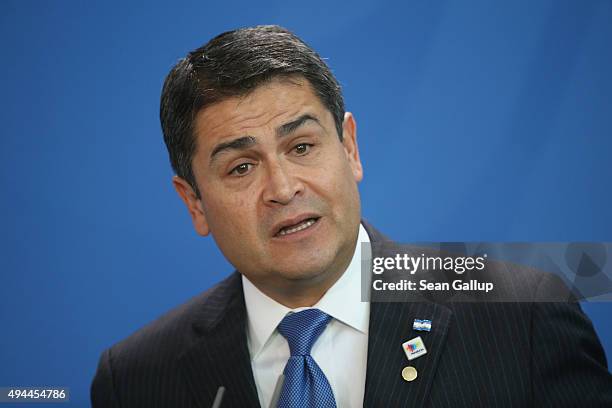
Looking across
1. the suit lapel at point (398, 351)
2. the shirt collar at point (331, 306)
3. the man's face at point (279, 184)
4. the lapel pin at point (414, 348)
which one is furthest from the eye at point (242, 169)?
the lapel pin at point (414, 348)

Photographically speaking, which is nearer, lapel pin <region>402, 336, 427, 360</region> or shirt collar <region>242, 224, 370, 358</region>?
lapel pin <region>402, 336, 427, 360</region>

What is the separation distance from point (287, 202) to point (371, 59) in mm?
1091

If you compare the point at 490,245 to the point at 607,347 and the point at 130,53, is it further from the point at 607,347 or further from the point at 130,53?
the point at 130,53

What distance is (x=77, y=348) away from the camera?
3.11 metres

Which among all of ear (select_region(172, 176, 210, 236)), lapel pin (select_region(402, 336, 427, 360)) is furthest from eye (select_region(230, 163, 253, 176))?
lapel pin (select_region(402, 336, 427, 360))

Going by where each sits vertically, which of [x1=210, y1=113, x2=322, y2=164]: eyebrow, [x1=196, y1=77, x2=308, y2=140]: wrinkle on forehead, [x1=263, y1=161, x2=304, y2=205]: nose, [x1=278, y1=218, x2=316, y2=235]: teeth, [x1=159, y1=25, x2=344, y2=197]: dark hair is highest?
[x1=159, y1=25, x2=344, y2=197]: dark hair

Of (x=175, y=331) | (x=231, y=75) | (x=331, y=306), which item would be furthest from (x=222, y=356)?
(x=231, y=75)

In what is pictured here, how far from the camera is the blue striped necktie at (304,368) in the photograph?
2133mm

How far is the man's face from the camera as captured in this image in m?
2.11

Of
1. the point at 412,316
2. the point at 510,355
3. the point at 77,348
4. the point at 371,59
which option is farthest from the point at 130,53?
the point at 510,355

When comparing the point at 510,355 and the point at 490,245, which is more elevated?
the point at 490,245

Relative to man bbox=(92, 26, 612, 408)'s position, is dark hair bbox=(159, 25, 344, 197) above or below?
above

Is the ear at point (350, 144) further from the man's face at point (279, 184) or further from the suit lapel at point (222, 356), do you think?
the suit lapel at point (222, 356)

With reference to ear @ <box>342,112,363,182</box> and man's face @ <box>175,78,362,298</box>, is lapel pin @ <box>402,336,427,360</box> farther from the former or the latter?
ear @ <box>342,112,363,182</box>
